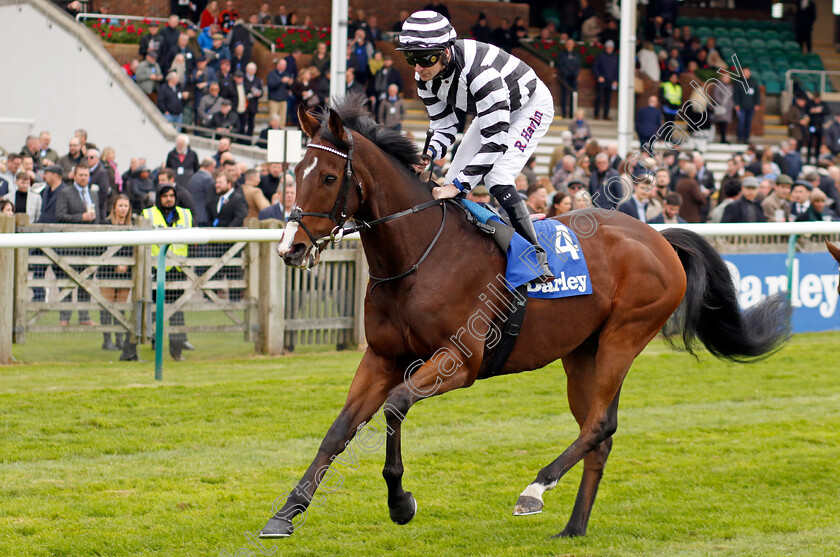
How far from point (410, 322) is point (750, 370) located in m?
5.72

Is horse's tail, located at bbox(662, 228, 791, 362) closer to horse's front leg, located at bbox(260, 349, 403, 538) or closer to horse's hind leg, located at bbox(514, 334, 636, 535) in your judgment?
horse's hind leg, located at bbox(514, 334, 636, 535)

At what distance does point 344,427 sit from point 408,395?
278mm

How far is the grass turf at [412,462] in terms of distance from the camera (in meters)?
4.60

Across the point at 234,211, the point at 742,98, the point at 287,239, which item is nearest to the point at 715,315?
the point at 287,239

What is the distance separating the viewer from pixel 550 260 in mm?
4848

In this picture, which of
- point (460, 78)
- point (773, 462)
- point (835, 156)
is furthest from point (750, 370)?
point (835, 156)

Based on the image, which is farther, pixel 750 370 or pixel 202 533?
pixel 750 370

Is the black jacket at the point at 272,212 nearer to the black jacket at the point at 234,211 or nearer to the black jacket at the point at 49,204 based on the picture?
the black jacket at the point at 234,211

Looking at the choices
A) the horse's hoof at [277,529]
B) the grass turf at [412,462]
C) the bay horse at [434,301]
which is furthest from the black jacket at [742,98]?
the horse's hoof at [277,529]

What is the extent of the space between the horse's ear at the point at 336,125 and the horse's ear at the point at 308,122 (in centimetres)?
10

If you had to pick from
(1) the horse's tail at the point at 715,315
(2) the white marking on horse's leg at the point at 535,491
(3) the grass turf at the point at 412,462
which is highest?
(1) the horse's tail at the point at 715,315

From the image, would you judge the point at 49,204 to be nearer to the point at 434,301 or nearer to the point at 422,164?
the point at 422,164

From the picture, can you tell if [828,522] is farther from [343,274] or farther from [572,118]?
[572,118]

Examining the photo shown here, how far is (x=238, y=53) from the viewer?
15.8 metres
